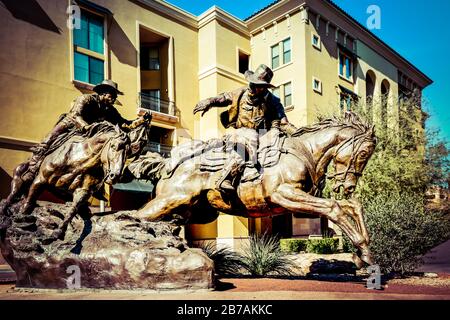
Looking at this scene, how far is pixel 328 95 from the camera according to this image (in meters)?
28.4

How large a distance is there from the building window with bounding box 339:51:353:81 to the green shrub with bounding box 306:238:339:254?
14837mm

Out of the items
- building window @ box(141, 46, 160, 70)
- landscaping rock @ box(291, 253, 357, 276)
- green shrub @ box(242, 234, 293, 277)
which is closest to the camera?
green shrub @ box(242, 234, 293, 277)

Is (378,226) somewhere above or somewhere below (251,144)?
below

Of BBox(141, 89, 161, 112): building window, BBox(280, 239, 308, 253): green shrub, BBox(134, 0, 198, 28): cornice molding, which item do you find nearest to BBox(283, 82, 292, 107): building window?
BBox(134, 0, 198, 28): cornice molding

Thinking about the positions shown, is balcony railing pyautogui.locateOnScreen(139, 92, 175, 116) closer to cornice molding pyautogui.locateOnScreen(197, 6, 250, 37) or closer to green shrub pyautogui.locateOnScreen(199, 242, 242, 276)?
cornice molding pyautogui.locateOnScreen(197, 6, 250, 37)

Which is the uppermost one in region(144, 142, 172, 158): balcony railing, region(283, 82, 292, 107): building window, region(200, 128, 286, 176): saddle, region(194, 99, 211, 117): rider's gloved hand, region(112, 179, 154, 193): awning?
region(283, 82, 292, 107): building window

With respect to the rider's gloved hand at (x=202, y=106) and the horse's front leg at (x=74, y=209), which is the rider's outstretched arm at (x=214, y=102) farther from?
the horse's front leg at (x=74, y=209)

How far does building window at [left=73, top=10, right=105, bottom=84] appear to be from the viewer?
68.8 feet

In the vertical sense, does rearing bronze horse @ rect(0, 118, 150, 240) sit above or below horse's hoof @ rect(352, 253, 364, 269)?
above

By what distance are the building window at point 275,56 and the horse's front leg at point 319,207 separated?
2348 cm

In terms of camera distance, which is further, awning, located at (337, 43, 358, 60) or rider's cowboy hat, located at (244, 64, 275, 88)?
awning, located at (337, 43, 358, 60)
